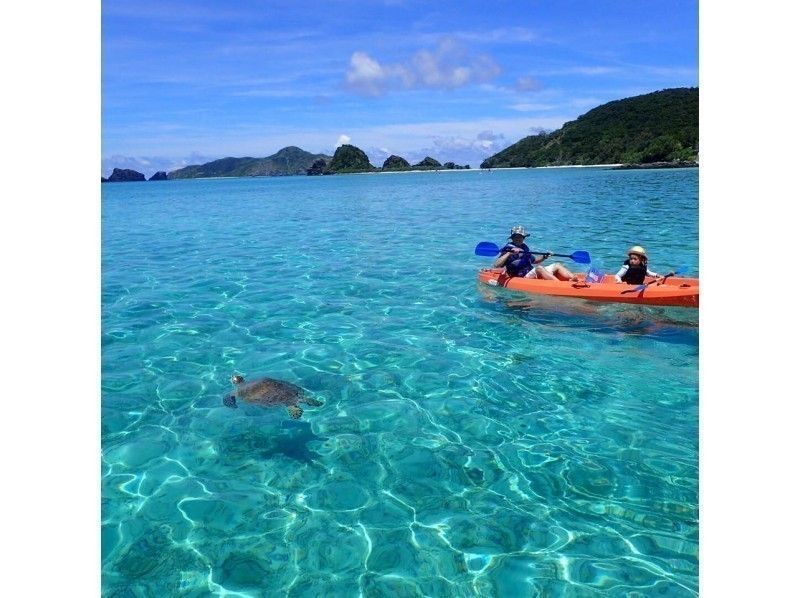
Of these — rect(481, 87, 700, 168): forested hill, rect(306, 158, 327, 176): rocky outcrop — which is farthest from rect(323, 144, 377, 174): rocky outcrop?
rect(481, 87, 700, 168): forested hill

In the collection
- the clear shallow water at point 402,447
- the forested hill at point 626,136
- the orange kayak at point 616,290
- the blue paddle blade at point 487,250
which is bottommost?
the clear shallow water at point 402,447

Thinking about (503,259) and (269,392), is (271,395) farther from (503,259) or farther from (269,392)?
(503,259)

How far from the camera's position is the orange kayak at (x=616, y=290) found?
9.81 metres

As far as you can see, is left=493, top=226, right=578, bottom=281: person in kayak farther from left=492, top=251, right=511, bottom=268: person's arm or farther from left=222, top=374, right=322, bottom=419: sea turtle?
left=222, top=374, right=322, bottom=419: sea turtle

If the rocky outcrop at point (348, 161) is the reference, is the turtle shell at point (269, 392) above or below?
below

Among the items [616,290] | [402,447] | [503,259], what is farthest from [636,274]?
[402,447]

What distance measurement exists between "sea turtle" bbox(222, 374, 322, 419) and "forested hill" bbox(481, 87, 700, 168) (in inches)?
3449

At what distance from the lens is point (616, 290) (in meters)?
10.4

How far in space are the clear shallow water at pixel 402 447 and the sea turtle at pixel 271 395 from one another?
16cm

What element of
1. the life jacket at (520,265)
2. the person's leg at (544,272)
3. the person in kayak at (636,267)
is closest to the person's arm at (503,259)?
the life jacket at (520,265)

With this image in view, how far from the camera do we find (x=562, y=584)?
13.8 ft

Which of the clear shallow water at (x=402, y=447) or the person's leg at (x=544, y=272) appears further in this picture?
the person's leg at (x=544, y=272)

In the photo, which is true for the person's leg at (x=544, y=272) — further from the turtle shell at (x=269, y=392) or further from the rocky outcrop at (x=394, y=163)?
the rocky outcrop at (x=394, y=163)
